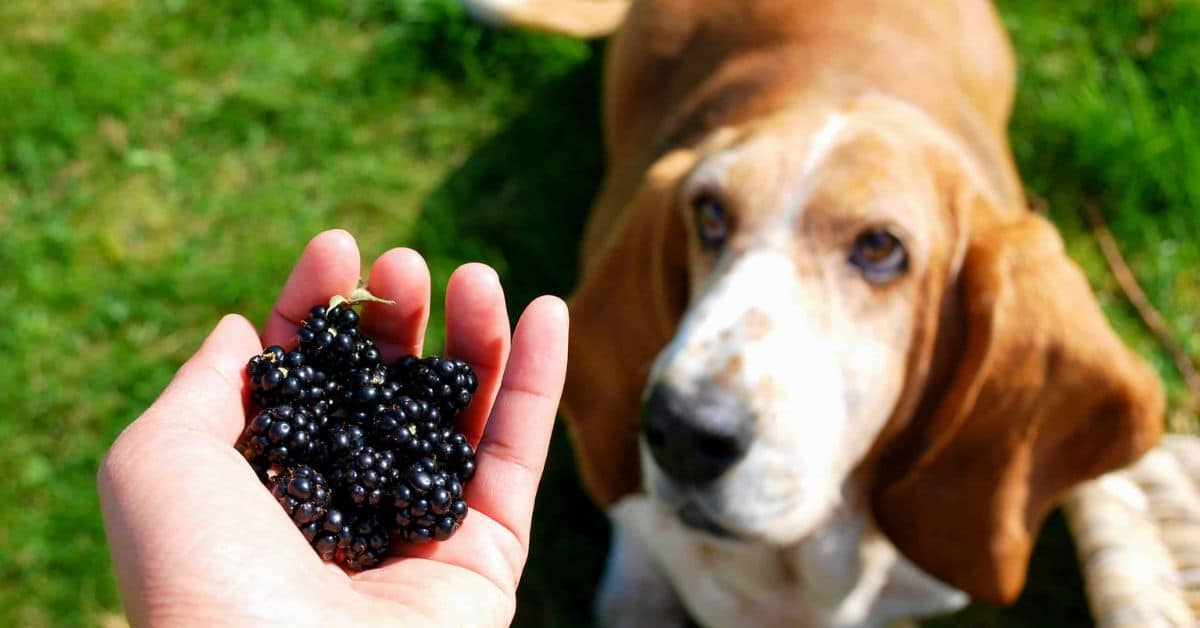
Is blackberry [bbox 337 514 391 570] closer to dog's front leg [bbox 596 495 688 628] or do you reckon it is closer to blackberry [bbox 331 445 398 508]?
blackberry [bbox 331 445 398 508]

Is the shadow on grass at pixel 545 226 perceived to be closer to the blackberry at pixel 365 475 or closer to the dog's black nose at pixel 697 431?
the dog's black nose at pixel 697 431

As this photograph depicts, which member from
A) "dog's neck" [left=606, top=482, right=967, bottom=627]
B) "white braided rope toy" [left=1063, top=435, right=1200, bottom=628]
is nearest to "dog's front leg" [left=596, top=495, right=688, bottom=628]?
"dog's neck" [left=606, top=482, right=967, bottom=627]

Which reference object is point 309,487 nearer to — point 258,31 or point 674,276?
point 674,276

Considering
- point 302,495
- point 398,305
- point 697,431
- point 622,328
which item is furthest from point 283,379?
point 622,328

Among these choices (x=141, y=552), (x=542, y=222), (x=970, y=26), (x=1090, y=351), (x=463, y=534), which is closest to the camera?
(x=141, y=552)

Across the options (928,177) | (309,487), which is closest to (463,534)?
(309,487)

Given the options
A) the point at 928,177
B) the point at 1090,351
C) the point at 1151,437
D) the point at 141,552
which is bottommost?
the point at 1151,437

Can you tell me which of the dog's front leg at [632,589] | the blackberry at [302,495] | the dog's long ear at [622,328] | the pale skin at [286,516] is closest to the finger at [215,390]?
the pale skin at [286,516]
